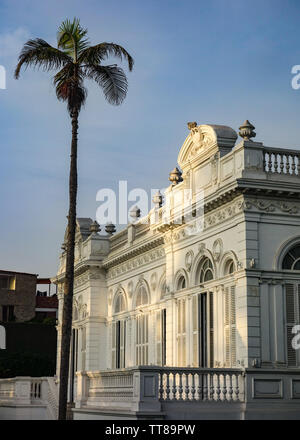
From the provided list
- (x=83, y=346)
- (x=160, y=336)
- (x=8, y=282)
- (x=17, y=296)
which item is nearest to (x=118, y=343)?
(x=83, y=346)

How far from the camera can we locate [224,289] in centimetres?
2284

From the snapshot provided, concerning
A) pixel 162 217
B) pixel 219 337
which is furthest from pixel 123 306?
pixel 219 337

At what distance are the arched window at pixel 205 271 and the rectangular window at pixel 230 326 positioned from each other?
56.9 inches

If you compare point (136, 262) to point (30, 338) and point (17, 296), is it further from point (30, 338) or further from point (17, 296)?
point (17, 296)

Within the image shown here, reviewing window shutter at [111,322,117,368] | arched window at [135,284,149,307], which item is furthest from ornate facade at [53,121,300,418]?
window shutter at [111,322,117,368]

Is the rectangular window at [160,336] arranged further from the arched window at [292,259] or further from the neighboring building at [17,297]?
the neighboring building at [17,297]

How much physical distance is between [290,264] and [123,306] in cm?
1262

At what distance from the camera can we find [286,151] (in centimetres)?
2250

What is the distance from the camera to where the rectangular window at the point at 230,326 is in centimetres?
2202

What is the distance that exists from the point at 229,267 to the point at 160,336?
7.01 metres

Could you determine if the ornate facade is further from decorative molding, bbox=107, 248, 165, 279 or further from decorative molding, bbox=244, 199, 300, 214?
decorative molding, bbox=107, 248, 165, 279

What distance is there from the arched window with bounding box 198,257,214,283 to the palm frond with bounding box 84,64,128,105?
555cm

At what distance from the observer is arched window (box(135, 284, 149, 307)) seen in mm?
30875
